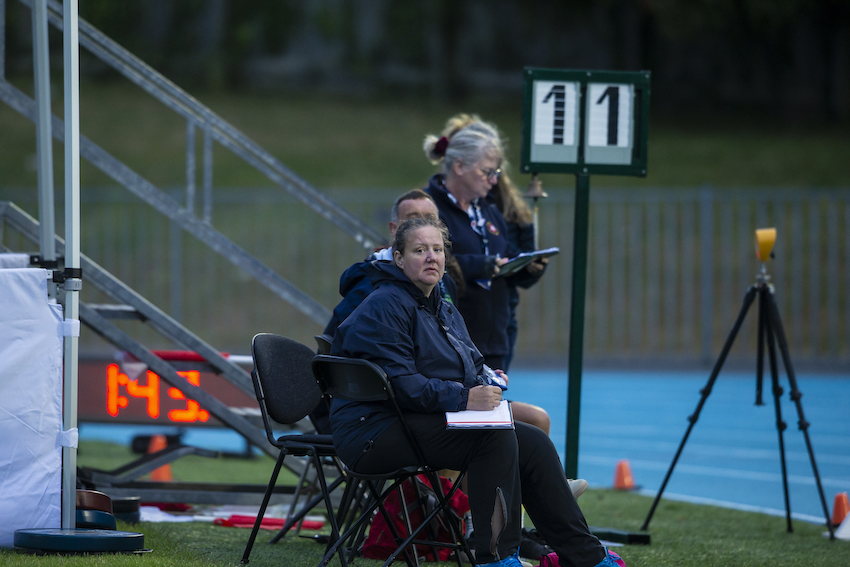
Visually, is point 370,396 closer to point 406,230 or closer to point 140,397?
point 406,230

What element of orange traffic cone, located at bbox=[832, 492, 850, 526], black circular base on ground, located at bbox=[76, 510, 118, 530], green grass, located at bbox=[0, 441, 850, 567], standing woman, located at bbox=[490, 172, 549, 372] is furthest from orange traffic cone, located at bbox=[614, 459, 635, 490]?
black circular base on ground, located at bbox=[76, 510, 118, 530]

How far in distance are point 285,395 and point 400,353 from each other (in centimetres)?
82

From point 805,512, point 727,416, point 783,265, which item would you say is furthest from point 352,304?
point 783,265

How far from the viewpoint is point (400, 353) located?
3814 millimetres

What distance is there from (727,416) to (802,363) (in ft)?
11.9

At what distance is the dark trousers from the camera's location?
12.1 ft

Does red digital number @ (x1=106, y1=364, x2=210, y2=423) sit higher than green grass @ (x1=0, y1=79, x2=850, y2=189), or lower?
lower

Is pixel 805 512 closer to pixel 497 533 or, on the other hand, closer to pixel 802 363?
pixel 497 533

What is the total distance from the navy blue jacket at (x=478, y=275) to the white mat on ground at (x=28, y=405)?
6.63ft

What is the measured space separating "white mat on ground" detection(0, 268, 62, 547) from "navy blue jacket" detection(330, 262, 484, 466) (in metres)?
1.25

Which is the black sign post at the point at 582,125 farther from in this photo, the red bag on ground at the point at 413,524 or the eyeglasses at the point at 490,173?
the red bag on ground at the point at 413,524

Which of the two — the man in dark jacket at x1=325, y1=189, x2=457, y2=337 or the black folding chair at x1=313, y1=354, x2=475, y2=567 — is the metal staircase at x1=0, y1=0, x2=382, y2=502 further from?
the black folding chair at x1=313, y1=354, x2=475, y2=567

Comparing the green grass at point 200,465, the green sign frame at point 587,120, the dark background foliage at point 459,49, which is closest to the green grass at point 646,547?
the green sign frame at point 587,120

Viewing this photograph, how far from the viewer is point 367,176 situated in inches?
911
